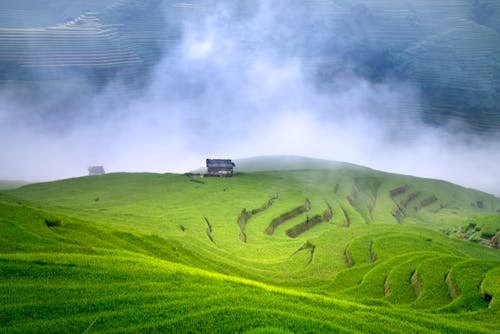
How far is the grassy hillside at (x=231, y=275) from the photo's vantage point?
11484 mm

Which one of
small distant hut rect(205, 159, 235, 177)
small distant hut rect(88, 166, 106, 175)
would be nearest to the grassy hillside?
small distant hut rect(205, 159, 235, 177)

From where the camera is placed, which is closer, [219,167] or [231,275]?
Result: [231,275]

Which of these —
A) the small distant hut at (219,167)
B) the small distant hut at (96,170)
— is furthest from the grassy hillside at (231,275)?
the small distant hut at (96,170)

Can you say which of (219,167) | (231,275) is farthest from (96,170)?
(231,275)

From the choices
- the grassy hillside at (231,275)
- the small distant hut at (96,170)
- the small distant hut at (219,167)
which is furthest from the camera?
the small distant hut at (96,170)

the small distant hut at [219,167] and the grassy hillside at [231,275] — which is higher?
the small distant hut at [219,167]

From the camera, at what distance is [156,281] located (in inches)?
549

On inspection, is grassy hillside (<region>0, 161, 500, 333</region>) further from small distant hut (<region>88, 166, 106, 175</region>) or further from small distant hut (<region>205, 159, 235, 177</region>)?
small distant hut (<region>88, 166, 106, 175</region>)

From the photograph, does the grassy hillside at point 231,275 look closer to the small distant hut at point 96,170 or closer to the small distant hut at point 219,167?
the small distant hut at point 219,167

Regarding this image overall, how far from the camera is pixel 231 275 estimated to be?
27109 mm

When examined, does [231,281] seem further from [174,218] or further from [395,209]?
[395,209]

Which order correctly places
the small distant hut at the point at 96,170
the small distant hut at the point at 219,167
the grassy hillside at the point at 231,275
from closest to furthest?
the grassy hillside at the point at 231,275
the small distant hut at the point at 219,167
the small distant hut at the point at 96,170

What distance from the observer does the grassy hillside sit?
11.5 meters

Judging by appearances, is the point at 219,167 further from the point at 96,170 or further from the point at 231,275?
the point at 231,275
